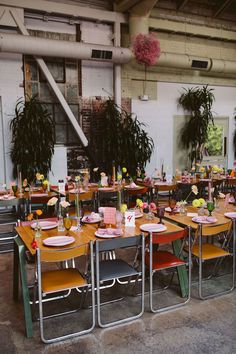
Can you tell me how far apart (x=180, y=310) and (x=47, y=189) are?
277 cm

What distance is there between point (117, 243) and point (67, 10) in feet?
18.5

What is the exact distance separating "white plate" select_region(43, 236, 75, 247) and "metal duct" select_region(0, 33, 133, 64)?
4.47 meters

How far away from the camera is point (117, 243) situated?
2787 millimetres

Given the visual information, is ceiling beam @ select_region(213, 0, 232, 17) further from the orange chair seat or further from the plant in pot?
the orange chair seat

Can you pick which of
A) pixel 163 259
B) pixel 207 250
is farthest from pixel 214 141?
pixel 163 259

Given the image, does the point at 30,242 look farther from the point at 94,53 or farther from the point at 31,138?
the point at 94,53

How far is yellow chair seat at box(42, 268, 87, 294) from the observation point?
2.60 metres

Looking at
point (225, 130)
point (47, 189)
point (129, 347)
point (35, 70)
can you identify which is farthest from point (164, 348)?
point (225, 130)

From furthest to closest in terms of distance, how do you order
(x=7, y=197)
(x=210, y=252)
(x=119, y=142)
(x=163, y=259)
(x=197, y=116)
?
(x=197, y=116) < (x=119, y=142) < (x=7, y=197) < (x=210, y=252) < (x=163, y=259)

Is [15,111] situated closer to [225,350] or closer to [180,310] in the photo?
[180,310]

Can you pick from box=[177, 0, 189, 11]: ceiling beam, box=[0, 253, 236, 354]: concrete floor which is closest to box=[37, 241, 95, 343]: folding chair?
box=[0, 253, 236, 354]: concrete floor

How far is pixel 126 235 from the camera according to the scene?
2.91 m

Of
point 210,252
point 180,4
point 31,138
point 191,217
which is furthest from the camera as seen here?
point 180,4

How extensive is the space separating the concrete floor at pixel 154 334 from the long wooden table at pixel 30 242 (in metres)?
0.17
